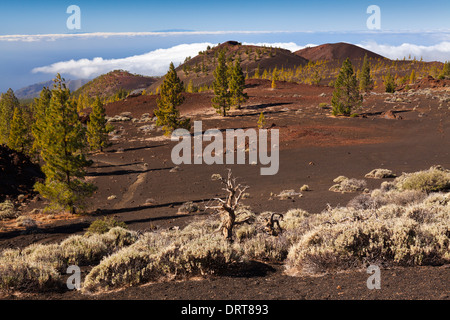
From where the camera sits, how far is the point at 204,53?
499 feet

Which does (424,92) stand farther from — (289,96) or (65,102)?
(65,102)

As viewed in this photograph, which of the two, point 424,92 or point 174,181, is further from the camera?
point 424,92

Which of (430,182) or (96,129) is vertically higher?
(96,129)

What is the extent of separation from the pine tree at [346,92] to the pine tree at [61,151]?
38829 millimetres

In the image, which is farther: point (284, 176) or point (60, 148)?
point (284, 176)

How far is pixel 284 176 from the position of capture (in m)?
25.6

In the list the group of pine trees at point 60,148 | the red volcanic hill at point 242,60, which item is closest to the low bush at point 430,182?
the group of pine trees at point 60,148

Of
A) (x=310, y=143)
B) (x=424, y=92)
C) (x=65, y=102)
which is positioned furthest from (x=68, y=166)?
(x=424, y=92)

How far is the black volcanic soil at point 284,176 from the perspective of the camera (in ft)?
18.4

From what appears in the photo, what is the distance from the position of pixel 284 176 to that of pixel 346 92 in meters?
29.2

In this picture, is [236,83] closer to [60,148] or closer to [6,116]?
[6,116]

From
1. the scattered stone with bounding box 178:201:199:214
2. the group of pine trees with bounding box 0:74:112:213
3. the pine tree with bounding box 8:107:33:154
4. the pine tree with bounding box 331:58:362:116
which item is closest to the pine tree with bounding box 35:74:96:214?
the group of pine trees with bounding box 0:74:112:213

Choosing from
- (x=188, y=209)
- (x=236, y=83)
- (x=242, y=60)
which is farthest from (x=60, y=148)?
(x=242, y=60)
